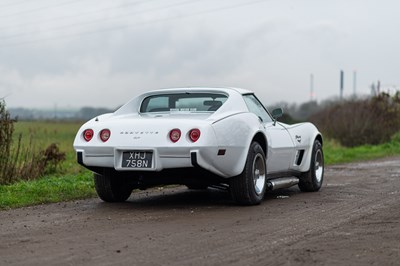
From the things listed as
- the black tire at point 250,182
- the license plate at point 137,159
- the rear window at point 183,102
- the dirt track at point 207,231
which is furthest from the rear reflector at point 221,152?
the rear window at point 183,102

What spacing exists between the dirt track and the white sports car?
1.00 ft

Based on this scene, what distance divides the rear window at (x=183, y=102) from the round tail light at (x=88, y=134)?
111 centimetres

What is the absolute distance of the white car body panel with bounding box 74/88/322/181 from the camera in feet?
30.3

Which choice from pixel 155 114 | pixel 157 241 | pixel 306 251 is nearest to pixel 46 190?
pixel 155 114

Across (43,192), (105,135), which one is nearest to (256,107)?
(105,135)

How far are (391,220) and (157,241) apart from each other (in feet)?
9.11

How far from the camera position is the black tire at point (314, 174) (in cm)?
1206

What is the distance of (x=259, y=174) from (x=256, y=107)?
1.12 meters

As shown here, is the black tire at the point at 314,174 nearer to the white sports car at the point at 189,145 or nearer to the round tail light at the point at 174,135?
the white sports car at the point at 189,145

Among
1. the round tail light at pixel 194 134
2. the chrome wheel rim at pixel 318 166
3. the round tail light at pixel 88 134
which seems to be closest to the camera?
the round tail light at pixel 194 134

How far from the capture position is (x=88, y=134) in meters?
9.80

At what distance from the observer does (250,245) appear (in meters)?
6.87

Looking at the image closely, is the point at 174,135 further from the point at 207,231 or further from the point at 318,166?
the point at 318,166

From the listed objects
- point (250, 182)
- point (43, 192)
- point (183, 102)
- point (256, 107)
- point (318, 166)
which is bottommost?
point (43, 192)
